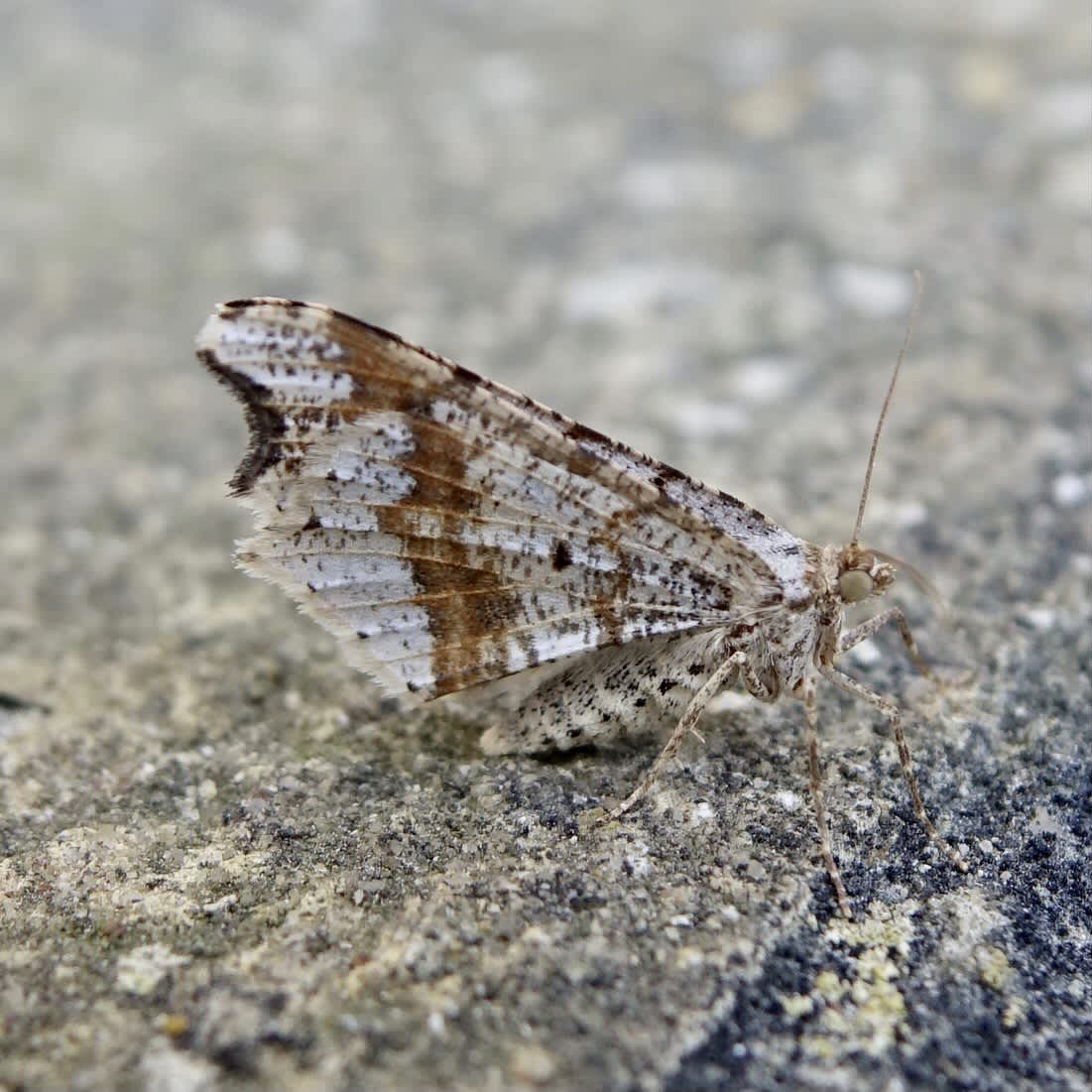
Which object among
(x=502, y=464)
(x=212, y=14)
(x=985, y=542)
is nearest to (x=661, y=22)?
(x=212, y=14)

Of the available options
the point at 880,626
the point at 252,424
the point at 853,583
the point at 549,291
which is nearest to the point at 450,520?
the point at 252,424

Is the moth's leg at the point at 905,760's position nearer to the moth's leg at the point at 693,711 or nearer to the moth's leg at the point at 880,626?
the moth's leg at the point at 880,626

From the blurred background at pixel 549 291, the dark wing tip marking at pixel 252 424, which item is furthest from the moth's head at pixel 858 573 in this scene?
the dark wing tip marking at pixel 252 424

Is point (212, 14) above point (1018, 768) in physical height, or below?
above

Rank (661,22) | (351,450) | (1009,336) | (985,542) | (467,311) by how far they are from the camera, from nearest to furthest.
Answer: (351,450), (985,542), (1009,336), (467,311), (661,22)

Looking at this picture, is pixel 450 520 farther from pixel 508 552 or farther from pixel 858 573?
pixel 858 573

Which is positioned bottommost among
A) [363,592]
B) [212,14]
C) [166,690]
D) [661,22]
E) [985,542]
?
[166,690]

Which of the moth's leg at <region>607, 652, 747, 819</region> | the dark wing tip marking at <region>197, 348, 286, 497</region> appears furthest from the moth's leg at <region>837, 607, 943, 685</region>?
the dark wing tip marking at <region>197, 348, 286, 497</region>

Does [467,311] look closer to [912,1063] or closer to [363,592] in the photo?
[363,592]

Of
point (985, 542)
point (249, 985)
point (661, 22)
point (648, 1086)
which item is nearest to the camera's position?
point (648, 1086)
